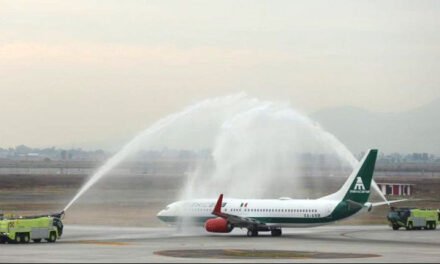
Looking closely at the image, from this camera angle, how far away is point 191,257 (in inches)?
2808

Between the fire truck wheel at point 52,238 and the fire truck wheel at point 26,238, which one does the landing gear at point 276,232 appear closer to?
the fire truck wheel at point 52,238

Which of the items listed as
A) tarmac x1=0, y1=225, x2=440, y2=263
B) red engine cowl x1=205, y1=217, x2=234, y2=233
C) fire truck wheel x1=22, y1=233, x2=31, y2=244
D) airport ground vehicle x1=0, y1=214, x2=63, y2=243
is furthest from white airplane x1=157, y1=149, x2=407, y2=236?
fire truck wheel x1=22, y1=233, x2=31, y2=244

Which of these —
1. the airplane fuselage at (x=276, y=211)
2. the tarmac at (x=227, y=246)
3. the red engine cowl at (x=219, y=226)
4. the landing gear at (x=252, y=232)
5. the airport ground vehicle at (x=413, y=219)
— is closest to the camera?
the tarmac at (x=227, y=246)

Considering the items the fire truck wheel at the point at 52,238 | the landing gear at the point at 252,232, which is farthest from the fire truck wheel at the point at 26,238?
the landing gear at the point at 252,232

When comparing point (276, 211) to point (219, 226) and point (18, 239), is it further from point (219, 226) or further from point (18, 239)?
point (18, 239)

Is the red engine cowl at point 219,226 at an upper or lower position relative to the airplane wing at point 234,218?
lower

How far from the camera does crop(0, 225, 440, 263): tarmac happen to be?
70.1 metres

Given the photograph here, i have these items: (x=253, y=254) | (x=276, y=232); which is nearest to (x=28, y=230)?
(x=253, y=254)

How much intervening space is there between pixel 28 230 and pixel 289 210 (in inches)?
992

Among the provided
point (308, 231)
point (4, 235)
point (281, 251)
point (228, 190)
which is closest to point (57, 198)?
point (228, 190)

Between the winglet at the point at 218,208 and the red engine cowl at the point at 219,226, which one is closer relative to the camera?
the winglet at the point at 218,208

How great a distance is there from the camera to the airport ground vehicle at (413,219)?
11112 cm

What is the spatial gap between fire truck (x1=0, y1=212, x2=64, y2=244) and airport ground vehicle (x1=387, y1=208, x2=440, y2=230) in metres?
39.7

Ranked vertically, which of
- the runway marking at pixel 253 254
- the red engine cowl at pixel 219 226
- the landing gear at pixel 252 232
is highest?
the red engine cowl at pixel 219 226
